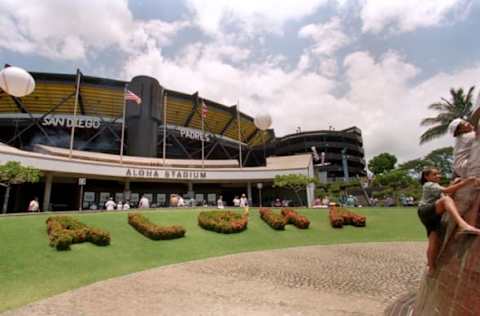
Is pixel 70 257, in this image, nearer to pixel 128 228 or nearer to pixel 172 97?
pixel 128 228

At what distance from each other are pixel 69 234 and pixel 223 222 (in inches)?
297

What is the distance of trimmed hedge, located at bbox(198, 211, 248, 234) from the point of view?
15.2 metres

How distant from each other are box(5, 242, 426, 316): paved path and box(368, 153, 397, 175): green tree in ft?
219

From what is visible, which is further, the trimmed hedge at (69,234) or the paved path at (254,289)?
the trimmed hedge at (69,234)

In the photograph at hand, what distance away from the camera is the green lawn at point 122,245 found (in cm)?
774

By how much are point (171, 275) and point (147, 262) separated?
6.93 feet

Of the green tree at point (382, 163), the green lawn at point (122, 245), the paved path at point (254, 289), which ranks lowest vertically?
the paved path at point (254, 289)

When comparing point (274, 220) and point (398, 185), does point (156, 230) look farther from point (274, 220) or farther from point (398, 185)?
point (398, 185)

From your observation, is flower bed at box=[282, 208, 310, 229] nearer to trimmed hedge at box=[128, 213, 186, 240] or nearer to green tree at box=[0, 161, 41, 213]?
trimmed hedge at box=[128, 213, 186, 240]

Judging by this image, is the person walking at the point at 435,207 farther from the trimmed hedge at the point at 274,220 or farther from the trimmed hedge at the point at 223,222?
the trimmed hedge at the point at 274,220

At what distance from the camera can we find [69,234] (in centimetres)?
1062

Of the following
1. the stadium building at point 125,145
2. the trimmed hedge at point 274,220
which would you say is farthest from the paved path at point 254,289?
the stadium building at point 125,145

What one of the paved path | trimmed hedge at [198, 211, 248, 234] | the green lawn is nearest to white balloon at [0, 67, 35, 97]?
the green lawn

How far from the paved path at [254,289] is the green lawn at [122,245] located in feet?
3.19
